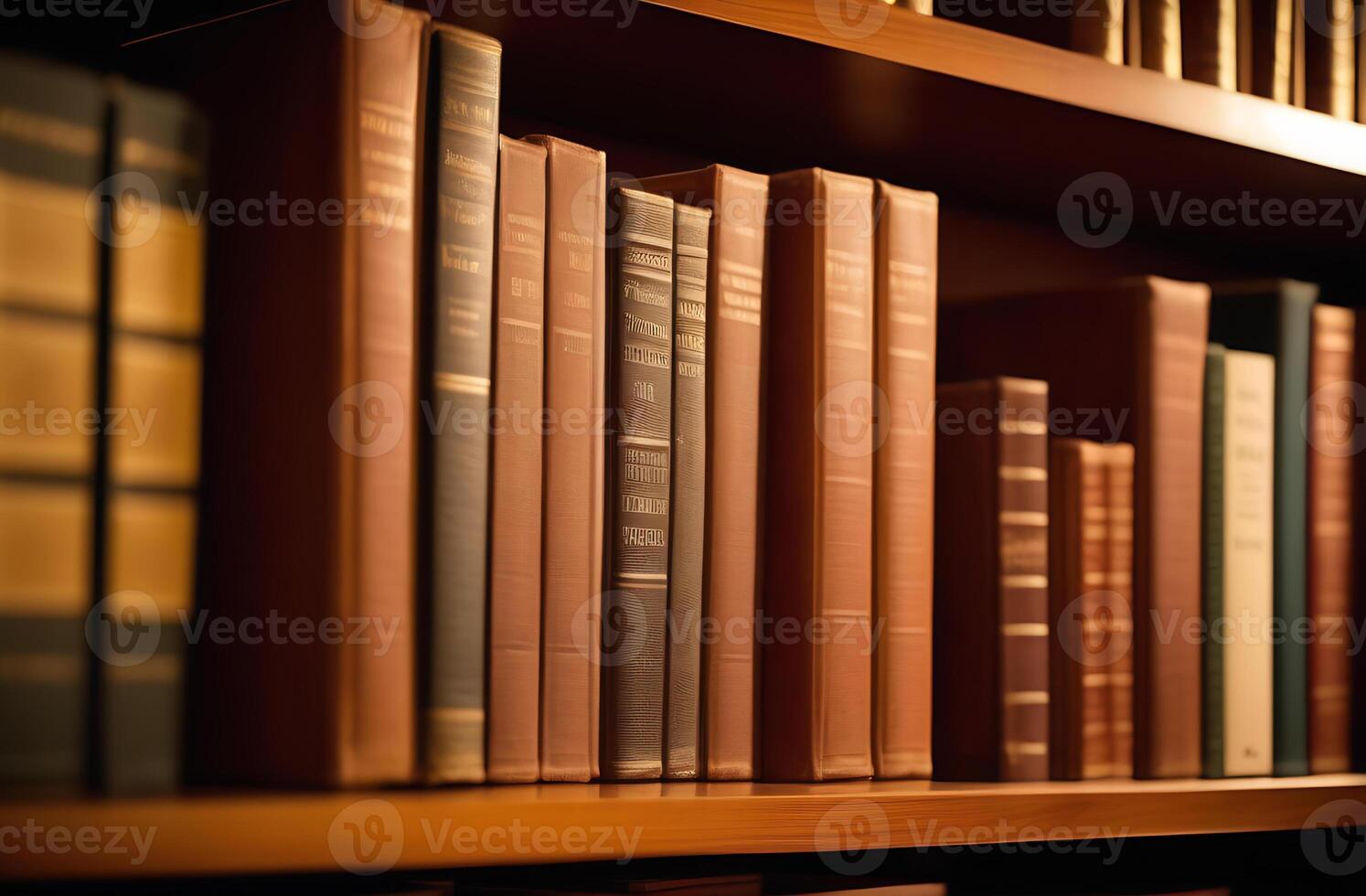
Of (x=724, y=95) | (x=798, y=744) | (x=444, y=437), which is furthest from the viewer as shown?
(x=724, y=95)

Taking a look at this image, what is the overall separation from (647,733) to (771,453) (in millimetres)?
183

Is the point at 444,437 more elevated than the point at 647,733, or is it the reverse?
the point at 444,437

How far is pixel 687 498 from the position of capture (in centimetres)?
80

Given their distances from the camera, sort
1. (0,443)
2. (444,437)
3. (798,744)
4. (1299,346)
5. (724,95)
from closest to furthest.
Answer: (0,443) → (444,437) → (798,744) → (724,95) → (1299,346)

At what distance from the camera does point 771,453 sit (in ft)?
2.80

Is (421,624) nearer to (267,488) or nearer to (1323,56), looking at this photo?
(267,488)

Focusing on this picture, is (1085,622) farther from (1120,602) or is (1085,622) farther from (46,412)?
(46,412)

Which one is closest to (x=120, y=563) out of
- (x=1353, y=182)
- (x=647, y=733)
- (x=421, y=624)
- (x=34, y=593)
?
(x=34, y=593)

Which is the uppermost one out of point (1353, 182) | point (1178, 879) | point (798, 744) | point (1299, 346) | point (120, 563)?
point (1353, 182)
